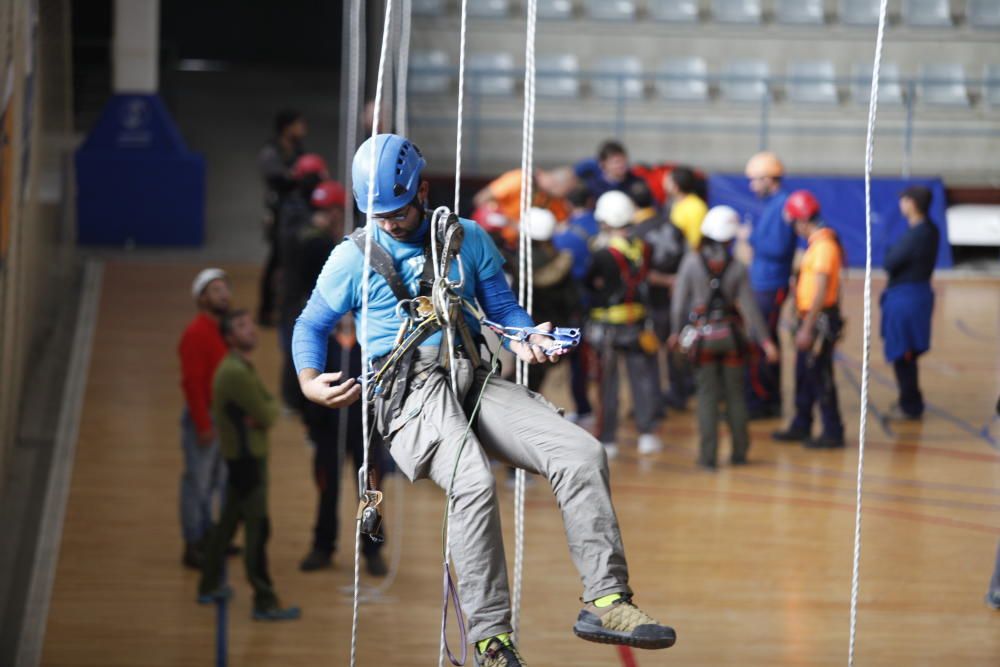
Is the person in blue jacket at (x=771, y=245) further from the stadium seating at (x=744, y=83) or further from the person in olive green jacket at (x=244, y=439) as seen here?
the stadium seating at (x=744, y=83)

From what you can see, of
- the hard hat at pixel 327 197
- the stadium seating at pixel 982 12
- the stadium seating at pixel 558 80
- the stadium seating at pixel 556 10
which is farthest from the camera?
the stadium seating at pixel 982 12

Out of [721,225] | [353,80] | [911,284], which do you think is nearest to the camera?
[353,80]

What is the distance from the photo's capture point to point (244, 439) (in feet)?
22.0

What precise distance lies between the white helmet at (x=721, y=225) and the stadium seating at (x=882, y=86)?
887 cm

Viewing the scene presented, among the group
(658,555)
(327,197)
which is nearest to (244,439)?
(327,197)

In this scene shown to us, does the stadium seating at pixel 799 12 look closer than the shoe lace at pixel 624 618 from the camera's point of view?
No

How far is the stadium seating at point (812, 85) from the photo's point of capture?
1697 cm

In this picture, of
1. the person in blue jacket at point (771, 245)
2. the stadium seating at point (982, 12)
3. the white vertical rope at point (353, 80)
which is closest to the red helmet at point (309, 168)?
the white vertical rope at point (353, 80)

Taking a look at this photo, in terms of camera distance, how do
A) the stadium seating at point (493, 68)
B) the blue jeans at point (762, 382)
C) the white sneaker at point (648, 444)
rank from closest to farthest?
1. the white sneaker at point (648, 444)
2. the blue jeans at point (762, 382)
3. the stadium seating at point (493, 68)

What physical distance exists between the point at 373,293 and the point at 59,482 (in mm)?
5138

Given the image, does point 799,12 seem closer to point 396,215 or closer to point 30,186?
point 30,186

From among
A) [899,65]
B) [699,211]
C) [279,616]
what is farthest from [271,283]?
[899,65]

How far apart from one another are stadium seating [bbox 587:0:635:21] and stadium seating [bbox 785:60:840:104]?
1981mm

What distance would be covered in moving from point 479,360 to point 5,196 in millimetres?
3675
